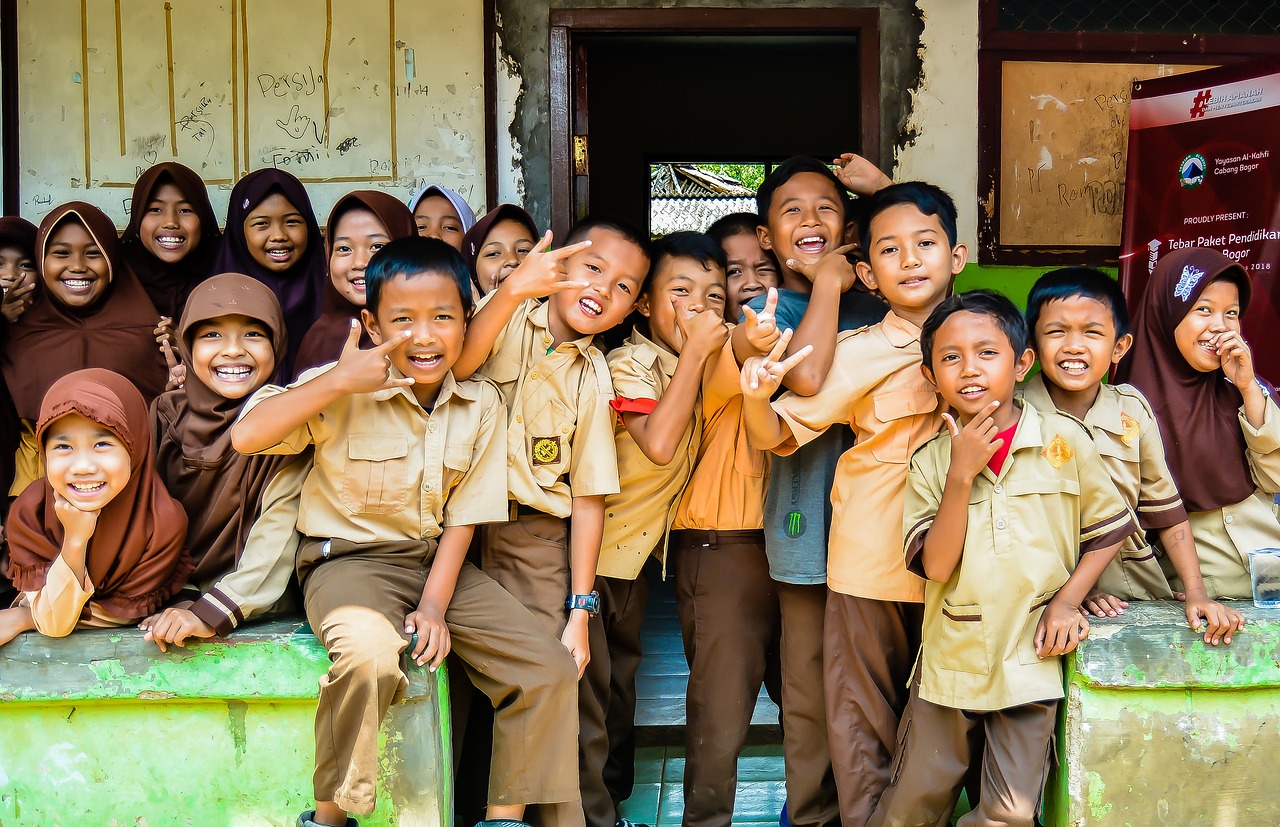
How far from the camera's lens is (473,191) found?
13.8 ft

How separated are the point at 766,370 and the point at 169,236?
2.27m

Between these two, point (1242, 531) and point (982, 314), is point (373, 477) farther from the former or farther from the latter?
point (1242, 531)

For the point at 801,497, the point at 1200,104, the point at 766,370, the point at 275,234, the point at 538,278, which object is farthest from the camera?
the point at 1200,104

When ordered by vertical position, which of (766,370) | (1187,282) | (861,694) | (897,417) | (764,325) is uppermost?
(1187,282)

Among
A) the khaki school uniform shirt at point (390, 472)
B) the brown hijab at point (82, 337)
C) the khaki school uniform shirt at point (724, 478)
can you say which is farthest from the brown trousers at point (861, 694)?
the brown hijab at point (82, 337)

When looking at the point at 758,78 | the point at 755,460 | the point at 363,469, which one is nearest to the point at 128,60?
the point at 363,469

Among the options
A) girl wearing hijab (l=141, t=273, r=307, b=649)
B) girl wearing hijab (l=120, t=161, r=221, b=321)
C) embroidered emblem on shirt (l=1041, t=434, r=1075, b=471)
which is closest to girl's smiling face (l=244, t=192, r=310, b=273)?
girl wearing hijab (l=120, t=161, r=221, b=321)

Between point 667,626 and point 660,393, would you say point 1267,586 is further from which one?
point 667,626

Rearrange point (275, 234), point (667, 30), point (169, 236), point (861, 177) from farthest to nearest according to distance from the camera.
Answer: point (667, 30), point (169, 236), point (275, 234), point (861, 177)

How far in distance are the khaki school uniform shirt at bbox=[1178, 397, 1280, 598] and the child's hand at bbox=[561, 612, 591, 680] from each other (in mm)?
1561

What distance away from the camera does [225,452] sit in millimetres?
2709

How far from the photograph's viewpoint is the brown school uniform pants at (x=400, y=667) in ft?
7.64

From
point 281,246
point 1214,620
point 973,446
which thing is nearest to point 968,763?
point 1214,620

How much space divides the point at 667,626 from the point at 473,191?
2.10 metres
